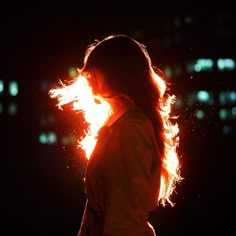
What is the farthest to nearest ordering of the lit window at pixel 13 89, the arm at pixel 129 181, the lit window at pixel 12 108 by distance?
1. the lit window at pixel 13 89
2. the lit window at pixel 12 108
3. the arm at pixel 129 181

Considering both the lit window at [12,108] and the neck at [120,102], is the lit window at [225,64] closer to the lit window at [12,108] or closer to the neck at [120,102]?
the lit window at [12,108]

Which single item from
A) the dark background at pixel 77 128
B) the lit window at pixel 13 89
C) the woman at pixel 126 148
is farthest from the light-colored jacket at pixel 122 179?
the lit window at pixel 13 89

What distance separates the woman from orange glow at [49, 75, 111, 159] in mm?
147

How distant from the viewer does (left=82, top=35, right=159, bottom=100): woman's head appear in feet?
6.24

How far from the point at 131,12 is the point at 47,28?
901cm

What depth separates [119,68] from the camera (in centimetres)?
190

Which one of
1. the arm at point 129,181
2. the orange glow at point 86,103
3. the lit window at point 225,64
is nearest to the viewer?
the arm at point 129,181

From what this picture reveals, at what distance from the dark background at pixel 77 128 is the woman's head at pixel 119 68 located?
17453mm

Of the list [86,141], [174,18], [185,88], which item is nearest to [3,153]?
[185,88]

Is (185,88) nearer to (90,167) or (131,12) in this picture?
(131,12)

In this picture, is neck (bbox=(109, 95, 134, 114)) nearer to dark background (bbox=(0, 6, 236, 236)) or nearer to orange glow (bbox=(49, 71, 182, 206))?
orange glow (bbox=(49, 71, 182, 206))

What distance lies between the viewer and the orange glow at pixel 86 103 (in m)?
2.16

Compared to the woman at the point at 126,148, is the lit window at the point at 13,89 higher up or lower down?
higher up

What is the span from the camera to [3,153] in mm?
48125
